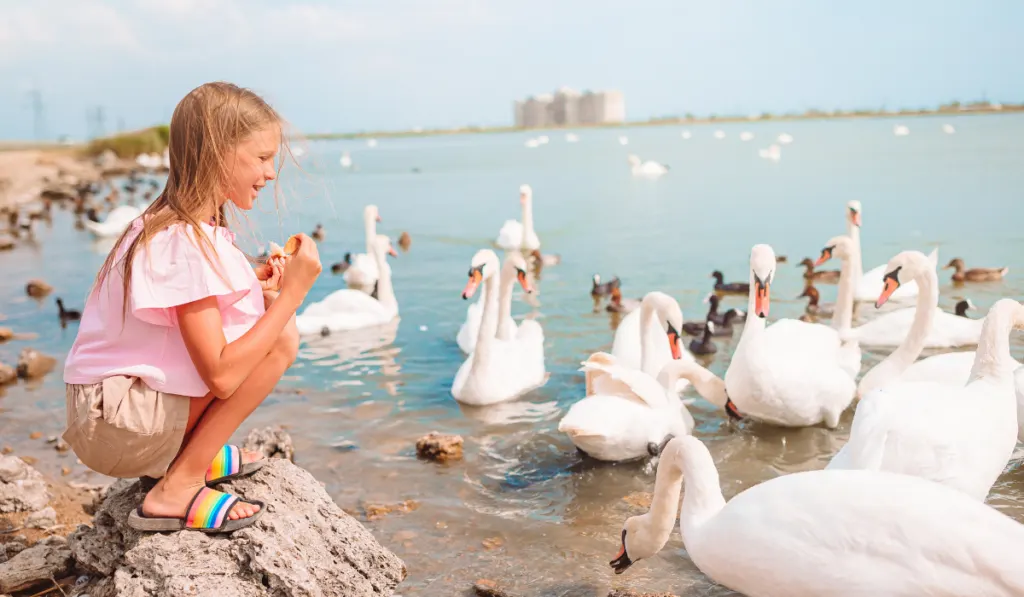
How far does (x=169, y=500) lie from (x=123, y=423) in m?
0.46

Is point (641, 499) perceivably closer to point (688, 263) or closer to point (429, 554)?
point (429, 554)

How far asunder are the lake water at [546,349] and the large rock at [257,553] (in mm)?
708

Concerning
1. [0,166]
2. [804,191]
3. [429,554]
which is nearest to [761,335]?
[429,554]

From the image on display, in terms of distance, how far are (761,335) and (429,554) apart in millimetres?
3262

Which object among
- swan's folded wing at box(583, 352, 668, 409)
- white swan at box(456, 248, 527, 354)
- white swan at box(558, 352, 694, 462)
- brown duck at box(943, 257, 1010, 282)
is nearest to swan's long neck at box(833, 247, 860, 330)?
white swan at box(558, 352, 694, 462)

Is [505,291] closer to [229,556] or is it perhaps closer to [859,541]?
[229,556]

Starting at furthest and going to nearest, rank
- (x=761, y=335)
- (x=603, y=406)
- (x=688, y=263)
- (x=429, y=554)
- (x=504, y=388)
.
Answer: (x=688, y=263), (x=504, y=388), (x=761, y=335), (x=603, y=406), (x=429, y=554)

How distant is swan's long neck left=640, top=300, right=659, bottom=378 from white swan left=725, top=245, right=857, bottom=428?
856 millimetres

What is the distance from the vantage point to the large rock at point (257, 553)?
3650mm

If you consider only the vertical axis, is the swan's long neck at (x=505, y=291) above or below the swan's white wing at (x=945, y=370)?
above

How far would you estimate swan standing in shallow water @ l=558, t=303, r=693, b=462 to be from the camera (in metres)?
6.23

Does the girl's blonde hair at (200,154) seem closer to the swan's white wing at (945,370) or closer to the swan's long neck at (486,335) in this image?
the swan's long neck at (486,335)

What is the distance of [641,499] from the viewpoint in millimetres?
5957

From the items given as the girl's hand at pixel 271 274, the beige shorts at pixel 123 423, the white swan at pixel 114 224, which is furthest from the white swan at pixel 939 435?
the white swan at pixel 114 224
